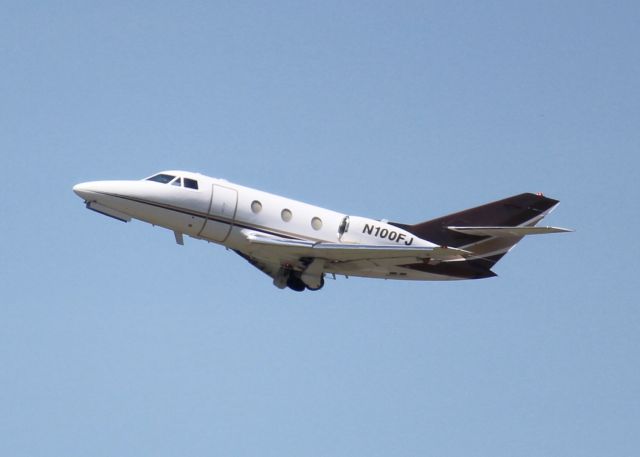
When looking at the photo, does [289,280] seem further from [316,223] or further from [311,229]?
[316,223]

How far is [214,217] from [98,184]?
4018mm

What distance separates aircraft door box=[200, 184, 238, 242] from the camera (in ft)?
123

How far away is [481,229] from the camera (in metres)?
39.4

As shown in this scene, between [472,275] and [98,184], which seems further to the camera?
[472,275]

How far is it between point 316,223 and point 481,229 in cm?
590

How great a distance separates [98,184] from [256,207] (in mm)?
5333

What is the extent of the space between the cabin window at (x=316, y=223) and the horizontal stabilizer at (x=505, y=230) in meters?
4.87

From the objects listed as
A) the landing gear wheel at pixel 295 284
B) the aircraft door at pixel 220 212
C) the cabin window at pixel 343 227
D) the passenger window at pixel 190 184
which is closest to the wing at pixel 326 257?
the landing gear wheel at pixel 295 284

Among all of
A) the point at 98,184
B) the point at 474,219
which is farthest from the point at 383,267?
the point at 98,184

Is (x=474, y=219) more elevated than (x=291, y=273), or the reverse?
(x=474, y=219)

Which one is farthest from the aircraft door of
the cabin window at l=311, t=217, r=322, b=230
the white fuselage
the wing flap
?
the cabin window at l=311, t=217, r=322, b=230

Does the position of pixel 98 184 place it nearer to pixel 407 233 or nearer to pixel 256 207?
pixel 256 207

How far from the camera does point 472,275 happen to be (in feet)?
132

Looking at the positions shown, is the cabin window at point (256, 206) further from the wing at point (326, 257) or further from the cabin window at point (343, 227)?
the cabin window at point (343, 227)
